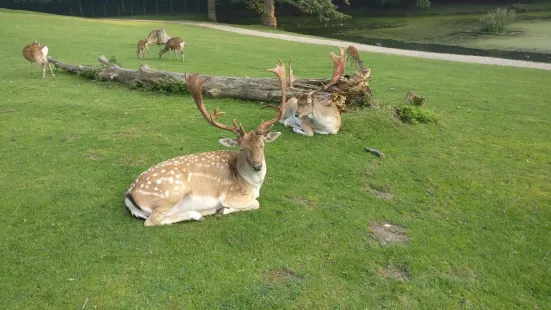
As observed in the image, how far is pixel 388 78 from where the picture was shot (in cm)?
1335

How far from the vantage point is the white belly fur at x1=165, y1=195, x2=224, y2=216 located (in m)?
4.95

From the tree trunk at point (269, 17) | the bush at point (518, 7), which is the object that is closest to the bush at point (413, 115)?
the tree trunk at point (269, 17)

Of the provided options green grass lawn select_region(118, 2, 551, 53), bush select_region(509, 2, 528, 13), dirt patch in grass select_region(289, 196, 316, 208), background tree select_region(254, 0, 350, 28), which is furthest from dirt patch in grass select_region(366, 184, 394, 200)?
bush select_region(509, 2, 528, 13)

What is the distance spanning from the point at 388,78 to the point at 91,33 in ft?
43.2

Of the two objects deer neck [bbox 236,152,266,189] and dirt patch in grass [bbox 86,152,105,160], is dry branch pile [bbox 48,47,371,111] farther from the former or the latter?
deer neck [bbox 236,152,266,189]

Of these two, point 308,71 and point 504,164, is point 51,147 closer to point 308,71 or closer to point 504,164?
point 504,164

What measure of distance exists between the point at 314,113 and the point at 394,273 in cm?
386

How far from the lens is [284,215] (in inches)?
205

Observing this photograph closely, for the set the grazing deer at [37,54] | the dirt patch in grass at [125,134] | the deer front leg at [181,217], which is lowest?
the deer front leg at [181,217]

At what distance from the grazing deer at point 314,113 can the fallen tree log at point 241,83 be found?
411mm

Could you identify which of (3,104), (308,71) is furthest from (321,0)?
(3,104)

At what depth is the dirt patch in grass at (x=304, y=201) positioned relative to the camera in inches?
218

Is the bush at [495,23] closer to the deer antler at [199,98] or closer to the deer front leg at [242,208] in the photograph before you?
the deer antler at [199,98]

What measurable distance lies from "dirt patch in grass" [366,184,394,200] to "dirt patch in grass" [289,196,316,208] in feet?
2.95
